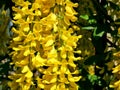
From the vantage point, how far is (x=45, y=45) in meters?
2.59

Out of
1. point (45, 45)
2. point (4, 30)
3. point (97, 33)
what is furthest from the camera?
point (4, 30)

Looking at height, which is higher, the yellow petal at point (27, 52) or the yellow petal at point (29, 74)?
the yellow petal at point (27, 52)

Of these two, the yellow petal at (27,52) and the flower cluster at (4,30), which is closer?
the yellow petal at (27,52)

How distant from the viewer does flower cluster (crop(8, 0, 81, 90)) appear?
2578 mm

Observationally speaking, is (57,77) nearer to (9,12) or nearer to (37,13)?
(37,13)

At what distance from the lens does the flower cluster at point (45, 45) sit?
2578 millimetres

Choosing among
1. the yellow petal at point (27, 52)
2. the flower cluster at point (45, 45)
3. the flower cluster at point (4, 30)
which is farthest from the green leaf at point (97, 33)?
the flower cluster at point (4, 30)

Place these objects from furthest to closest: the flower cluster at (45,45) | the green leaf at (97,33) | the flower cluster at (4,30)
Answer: the flower cluster at (4,30), the green leaf at (97,33), the flower cluster at (45,45)

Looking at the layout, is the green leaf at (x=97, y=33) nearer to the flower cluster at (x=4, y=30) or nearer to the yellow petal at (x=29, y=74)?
the yellow petal at (x=29, y=74)

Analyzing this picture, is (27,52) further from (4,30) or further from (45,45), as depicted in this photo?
(4,30)

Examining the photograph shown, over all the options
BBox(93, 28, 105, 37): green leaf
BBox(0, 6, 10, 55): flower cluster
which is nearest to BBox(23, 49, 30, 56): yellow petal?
BBox(93, 28, 105, 37): green leaf

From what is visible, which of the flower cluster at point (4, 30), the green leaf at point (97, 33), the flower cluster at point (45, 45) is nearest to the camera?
the flower cluster at point (45, 45)

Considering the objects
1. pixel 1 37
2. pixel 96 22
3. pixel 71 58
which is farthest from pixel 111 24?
pixel 1 37

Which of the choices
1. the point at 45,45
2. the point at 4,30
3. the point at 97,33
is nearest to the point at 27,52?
the point at 45,45
